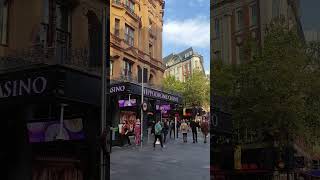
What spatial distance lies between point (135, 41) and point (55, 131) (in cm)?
42

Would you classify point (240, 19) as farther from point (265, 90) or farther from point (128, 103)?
point (128, 103)

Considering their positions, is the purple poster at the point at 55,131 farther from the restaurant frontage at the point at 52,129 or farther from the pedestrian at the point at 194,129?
the pedestrian at the point at 194,129

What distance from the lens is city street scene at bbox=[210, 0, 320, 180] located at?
1377 millimetres

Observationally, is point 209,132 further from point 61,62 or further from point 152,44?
point 61,62

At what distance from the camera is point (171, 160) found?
1.51 meters

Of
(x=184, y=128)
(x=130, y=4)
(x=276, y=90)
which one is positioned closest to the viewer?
(x=276, y=90)

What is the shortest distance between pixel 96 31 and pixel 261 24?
562mm

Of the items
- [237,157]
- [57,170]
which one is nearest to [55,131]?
[57,170]

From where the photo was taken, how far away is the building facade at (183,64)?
4.92 ft

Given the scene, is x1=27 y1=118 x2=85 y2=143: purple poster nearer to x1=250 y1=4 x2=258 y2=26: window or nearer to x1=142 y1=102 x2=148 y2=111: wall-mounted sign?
x1=142 y1=102 x2=148 y2=111: wall-mounted sign

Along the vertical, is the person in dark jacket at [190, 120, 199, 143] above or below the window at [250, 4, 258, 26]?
below

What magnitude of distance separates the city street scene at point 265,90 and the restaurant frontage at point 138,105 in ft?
0.46

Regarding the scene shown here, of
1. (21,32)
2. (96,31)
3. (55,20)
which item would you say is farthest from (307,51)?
(21,32)

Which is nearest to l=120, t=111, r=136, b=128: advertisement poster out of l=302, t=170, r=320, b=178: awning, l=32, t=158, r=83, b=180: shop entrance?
l=32, t=158, r=83, b=180: shop entrance
